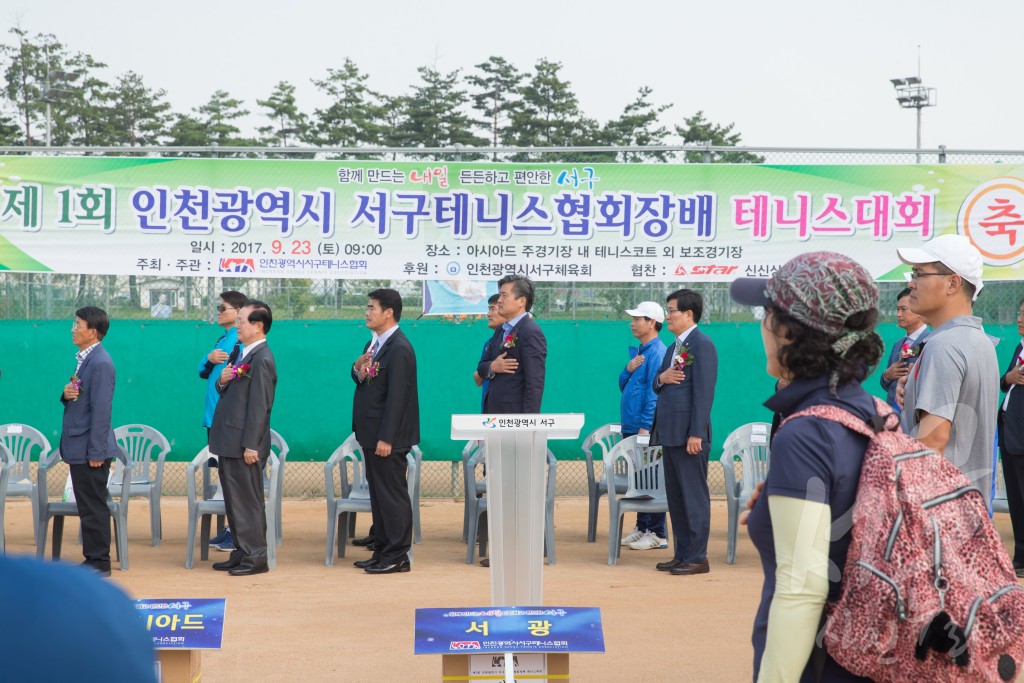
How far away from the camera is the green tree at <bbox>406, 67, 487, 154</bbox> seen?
85.7 feet

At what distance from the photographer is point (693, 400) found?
6.89 meters

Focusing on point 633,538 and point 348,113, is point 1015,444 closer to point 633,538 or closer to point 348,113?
point 633,538

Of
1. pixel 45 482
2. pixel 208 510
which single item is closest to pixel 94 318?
pixel 45 482

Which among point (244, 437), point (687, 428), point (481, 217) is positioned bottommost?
point (244, 437)

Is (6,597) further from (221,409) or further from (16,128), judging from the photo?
(16,128)

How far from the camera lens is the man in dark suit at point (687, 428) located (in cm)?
685

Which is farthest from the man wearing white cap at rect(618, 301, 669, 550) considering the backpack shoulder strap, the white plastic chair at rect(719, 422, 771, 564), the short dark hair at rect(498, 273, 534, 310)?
the backpack shoulder strap

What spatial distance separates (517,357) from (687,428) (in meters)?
1.16

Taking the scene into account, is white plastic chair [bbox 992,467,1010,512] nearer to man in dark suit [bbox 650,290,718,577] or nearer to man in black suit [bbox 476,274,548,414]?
man in dark suit [bbox 650,290,718,577]

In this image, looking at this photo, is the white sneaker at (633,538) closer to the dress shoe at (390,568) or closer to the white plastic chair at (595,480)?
the white plastic chair at (595,480)

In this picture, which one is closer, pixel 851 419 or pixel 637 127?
pixel 851 419

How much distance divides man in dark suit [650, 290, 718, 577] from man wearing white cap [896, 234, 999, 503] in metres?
3.60

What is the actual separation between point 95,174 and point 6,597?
29.7 feet

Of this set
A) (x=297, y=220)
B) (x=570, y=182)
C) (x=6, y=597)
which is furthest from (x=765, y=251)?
(x=6, y=597)
